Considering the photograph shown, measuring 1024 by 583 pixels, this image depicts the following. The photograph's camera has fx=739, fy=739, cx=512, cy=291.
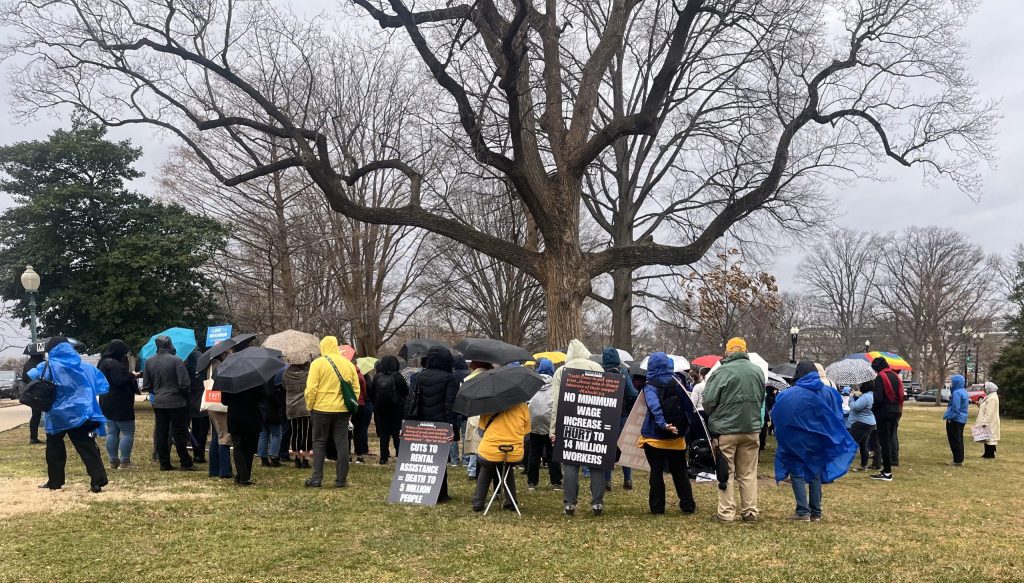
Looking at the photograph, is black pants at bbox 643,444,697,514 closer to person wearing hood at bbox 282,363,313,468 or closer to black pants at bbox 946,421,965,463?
person wearing hood at bbox 282,363,313,468

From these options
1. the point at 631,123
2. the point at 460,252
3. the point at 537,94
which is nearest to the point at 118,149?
the point at 460,252

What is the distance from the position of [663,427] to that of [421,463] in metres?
2.86

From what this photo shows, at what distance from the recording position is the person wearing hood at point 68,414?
8312mm

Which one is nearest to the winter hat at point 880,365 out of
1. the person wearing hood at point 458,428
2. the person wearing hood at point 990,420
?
the person wearing hood at point 990,420

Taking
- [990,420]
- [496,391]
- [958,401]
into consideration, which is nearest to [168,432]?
[496,391]

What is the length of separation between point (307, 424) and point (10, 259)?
18.9 m

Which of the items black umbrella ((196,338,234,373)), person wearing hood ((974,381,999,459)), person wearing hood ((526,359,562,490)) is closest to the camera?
person wearing hood ((526,359,562,490))

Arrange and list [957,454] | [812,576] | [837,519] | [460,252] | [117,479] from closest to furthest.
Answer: [812,576] < [837,519] < [117,479] < [957,454] < [460,252]

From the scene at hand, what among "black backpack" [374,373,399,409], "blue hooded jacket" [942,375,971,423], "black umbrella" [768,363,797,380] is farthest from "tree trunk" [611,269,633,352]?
"black backpack" [374,373,399,409]

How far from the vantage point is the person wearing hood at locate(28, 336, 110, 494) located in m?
8.31

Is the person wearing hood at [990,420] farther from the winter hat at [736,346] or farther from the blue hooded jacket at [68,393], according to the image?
the blue hooded jacket at [68,393]

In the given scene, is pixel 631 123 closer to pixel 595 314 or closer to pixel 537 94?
pixel 537 94

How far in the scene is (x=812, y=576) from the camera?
17.9 feet

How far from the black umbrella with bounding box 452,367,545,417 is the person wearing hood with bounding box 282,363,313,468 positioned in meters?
4.21
